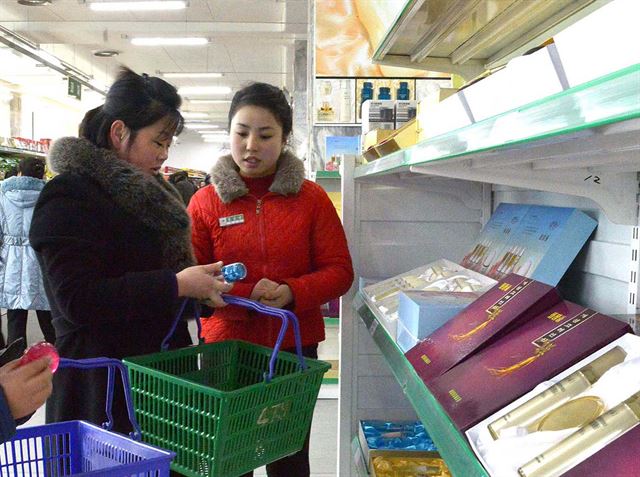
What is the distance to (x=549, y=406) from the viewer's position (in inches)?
36.5

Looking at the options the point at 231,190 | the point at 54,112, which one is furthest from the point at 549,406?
the point at 54,112

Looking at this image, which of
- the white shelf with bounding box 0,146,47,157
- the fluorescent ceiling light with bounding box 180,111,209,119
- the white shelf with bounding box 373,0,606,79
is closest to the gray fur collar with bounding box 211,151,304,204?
the white shelf with bounding box 373,0,606,79

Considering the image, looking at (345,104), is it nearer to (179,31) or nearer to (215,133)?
(179,31)

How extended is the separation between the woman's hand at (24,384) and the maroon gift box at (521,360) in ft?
2.33

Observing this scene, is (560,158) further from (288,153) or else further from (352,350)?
(352,350)

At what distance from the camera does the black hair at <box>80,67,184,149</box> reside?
1.88 meters

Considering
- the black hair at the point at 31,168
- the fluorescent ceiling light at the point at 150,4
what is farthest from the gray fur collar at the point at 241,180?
the fluorescent ceiling light at the point at 150,4

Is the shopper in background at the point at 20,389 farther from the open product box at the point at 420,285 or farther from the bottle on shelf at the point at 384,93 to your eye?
the bottle on shelf at the point at 384,93

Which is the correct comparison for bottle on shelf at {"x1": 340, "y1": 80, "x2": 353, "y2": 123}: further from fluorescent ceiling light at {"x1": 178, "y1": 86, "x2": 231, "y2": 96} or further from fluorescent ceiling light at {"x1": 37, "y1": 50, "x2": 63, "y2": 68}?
fluorescent ceiling light at {"x1": 178, "y1": 86, "x2": 231, "y2": 96}

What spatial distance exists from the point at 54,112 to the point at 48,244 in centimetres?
1799

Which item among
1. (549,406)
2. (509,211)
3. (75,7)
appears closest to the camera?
(549,406)

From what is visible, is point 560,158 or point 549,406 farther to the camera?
A: point 560,158

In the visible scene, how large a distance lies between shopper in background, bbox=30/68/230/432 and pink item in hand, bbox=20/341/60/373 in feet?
1.94

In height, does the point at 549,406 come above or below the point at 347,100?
below
